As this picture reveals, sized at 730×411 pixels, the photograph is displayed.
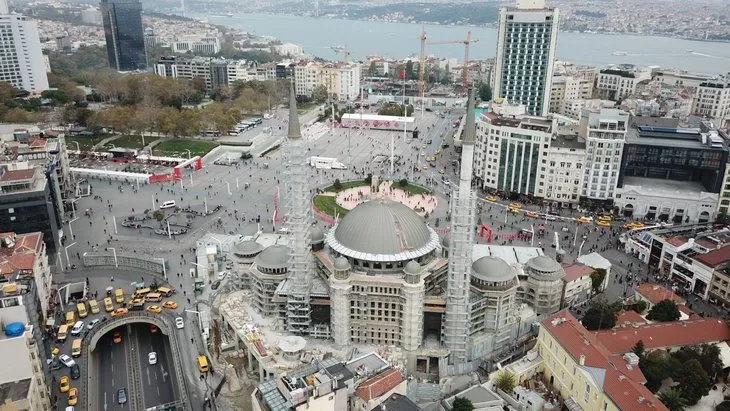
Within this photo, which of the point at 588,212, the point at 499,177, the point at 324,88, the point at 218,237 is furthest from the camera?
the point at 324,88

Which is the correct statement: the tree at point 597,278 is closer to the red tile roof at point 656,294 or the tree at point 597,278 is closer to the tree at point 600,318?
the red tile roof at point 656,294

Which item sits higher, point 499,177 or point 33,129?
Result: point 33,129

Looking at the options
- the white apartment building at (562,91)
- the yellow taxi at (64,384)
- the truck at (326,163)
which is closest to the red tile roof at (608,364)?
the yellow taxi at (64,384)

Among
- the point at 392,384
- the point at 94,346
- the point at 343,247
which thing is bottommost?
the point at 94,346

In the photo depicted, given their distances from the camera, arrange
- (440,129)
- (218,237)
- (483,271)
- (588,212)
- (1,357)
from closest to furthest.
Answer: (1,357) < (483,271) < (218,237) < (588,212) < (440,129)

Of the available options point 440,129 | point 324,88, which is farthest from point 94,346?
point 324,88

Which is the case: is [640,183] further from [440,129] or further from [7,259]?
[7,259]

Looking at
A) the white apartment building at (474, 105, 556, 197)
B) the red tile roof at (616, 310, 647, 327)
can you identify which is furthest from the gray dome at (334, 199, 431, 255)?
the white apartment building at (474, 105, 556, 197)
